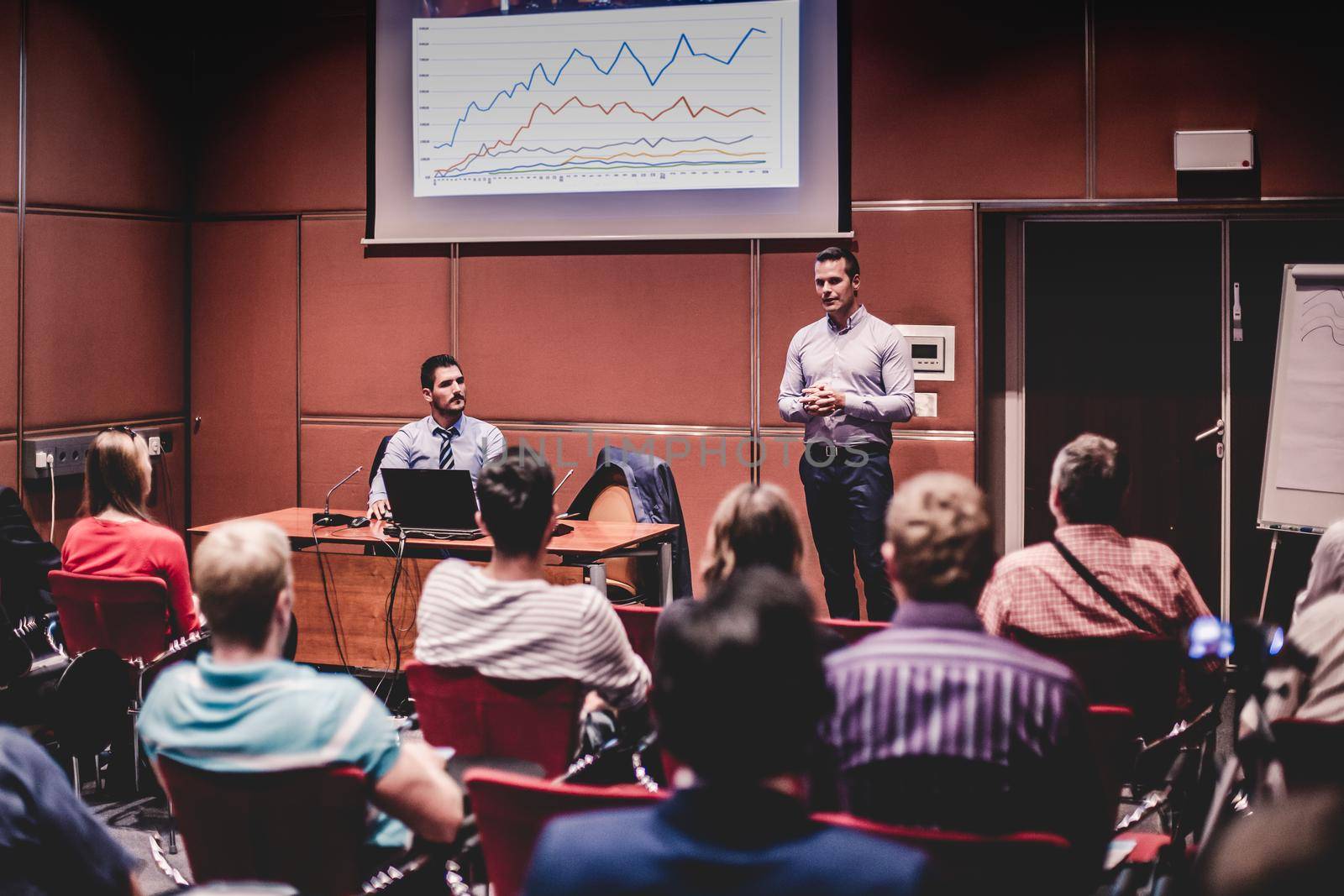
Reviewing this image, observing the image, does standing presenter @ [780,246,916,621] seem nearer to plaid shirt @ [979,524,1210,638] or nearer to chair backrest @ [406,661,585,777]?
plaid shirt @ [979,524,1210,638]

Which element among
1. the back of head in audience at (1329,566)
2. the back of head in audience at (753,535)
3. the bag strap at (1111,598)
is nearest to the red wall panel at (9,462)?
the back of head in audience at (753,535)

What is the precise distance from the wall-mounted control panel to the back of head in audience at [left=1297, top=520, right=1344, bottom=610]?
15.0ft

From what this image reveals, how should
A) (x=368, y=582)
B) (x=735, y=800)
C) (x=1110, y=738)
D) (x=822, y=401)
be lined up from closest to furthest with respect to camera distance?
(x=735, y=800) → (x=1110, y=738) → (x=368, y=582) → (x=822, y=401)

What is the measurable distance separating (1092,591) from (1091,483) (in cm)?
27

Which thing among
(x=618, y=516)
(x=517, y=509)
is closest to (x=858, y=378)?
(x=618, y=516)

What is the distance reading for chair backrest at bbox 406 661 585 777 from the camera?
7.46 feet

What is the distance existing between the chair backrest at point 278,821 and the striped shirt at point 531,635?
56 centimetres

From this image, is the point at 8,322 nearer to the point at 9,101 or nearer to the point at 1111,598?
the point at 9,101

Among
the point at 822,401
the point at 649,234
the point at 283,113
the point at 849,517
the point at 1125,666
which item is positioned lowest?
the point at 1125,666

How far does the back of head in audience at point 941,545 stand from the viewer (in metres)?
1.80

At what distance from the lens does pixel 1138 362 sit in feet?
18.0

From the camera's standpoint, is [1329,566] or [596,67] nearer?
[1329,566]

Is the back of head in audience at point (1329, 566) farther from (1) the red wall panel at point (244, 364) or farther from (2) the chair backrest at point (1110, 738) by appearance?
(1) the red wall panel at point (244, 364)

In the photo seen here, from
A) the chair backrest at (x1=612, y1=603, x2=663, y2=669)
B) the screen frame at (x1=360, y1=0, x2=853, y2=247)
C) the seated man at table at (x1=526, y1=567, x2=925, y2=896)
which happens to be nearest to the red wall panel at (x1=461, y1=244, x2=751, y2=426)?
the screen frame at (x1=360, y1=0, x2=853, y2=247)
